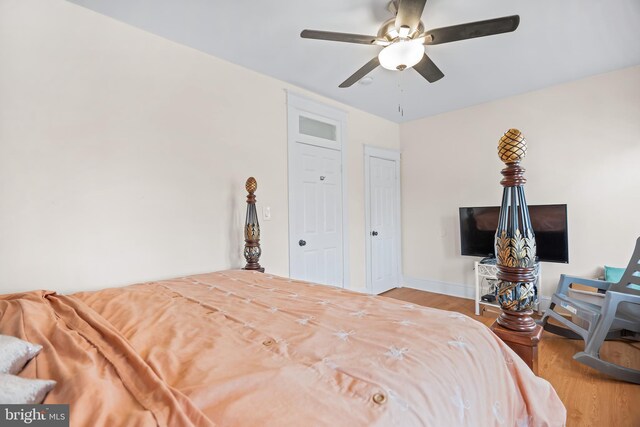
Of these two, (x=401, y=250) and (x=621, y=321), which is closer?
(x=621, y=321)

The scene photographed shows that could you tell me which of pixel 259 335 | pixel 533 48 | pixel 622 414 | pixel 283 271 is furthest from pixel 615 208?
pixel 259 335

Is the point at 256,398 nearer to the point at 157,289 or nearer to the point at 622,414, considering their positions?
the point at 157,289

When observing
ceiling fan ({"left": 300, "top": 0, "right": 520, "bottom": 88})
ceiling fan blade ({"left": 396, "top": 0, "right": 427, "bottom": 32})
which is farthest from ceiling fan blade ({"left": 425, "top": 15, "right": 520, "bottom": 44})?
ceiling fan blade ({"left": 396, "top": 0, "right": 427, "bottom": 32})

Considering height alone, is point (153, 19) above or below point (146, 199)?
above

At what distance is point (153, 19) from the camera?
211 cm

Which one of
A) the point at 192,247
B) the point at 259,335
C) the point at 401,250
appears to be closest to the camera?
the point at 259,335

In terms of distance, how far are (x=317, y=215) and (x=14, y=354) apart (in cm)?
280

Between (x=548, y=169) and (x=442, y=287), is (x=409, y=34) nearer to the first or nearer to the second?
(x=548, y=169)

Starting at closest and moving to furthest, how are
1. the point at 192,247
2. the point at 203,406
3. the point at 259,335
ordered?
the point at 203,406, the point at 259,335, the point at 192,247

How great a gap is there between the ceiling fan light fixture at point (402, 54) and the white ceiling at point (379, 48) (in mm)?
341

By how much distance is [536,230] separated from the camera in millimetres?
3309

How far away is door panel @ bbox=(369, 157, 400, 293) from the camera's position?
13.7ft

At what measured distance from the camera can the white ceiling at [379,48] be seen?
78.8 inches

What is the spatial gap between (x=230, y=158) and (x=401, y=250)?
10.3 ft
